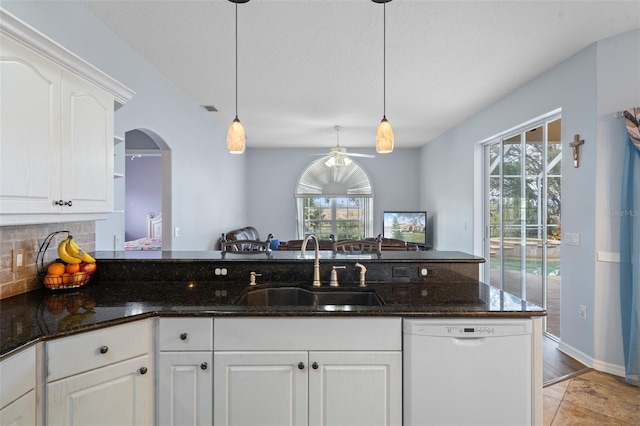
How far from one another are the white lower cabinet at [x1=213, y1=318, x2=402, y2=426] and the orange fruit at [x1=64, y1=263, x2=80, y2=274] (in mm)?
1059

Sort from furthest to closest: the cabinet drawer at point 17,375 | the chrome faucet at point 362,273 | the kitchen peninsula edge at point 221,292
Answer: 1. the chrome faucet at point 362,273
2. the kitchen peninsula edge at point 221,292
3. the cabinet drawer at point 17,375

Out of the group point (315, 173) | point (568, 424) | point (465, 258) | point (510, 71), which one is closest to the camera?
point (568, 424)

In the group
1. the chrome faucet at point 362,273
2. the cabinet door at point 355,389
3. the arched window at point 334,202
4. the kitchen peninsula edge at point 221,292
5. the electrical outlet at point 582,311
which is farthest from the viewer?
the arched window at point 334,202

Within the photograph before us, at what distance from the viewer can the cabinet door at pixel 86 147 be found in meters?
1.75

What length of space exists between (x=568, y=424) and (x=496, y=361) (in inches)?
43.9

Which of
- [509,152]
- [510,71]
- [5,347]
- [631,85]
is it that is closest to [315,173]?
[509,152]

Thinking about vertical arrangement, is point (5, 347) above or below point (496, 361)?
above

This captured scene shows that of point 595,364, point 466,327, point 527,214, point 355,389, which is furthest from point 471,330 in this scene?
point 527,214

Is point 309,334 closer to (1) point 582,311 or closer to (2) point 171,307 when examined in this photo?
(2) point 171,307

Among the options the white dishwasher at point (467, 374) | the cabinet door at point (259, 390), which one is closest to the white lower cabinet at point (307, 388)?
the cabinet door at point (259, 390)

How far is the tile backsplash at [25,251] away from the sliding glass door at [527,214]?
171 inches

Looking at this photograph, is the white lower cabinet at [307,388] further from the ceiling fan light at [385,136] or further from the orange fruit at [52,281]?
the ceiling fan light at [385,136]

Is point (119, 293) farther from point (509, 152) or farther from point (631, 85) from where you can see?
point (509, 152)

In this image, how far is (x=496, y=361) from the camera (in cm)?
168
